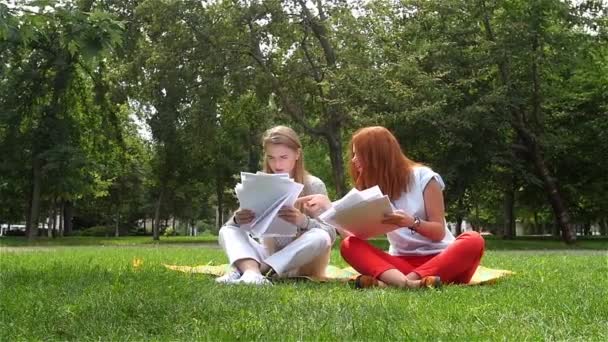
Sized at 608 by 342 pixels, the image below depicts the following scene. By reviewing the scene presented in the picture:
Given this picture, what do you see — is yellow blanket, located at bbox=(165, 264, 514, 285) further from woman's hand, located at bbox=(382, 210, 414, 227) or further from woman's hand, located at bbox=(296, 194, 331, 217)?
woman's hand, located at bbox=(382, 210, 414, 227)

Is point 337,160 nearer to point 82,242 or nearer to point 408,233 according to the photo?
point 82,242

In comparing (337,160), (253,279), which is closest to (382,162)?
(253,279)

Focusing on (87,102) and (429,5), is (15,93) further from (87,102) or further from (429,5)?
(429,5)

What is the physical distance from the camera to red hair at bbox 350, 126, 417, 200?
477cm

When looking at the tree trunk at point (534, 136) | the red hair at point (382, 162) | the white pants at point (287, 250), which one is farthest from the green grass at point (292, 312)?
the tree trunk at point (534, 136)

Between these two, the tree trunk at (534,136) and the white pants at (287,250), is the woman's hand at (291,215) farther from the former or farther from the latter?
the tree trunk at (534,136)

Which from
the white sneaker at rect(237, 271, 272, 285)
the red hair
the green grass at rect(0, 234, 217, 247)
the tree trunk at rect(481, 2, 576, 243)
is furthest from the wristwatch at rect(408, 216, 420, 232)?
the green grass at rect(0, 234, 217, 247)

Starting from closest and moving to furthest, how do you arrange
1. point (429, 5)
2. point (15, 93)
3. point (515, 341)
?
point (515, 341) < point (429, 5) < point (15, 93)

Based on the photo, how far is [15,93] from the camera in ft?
75.2

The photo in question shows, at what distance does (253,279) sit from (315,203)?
780 millimetres

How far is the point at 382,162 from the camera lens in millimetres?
4805

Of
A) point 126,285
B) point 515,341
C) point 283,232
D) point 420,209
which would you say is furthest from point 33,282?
point 515,341

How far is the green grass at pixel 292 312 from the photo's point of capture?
2.92 m

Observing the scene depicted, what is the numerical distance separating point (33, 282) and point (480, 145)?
1610 cm
